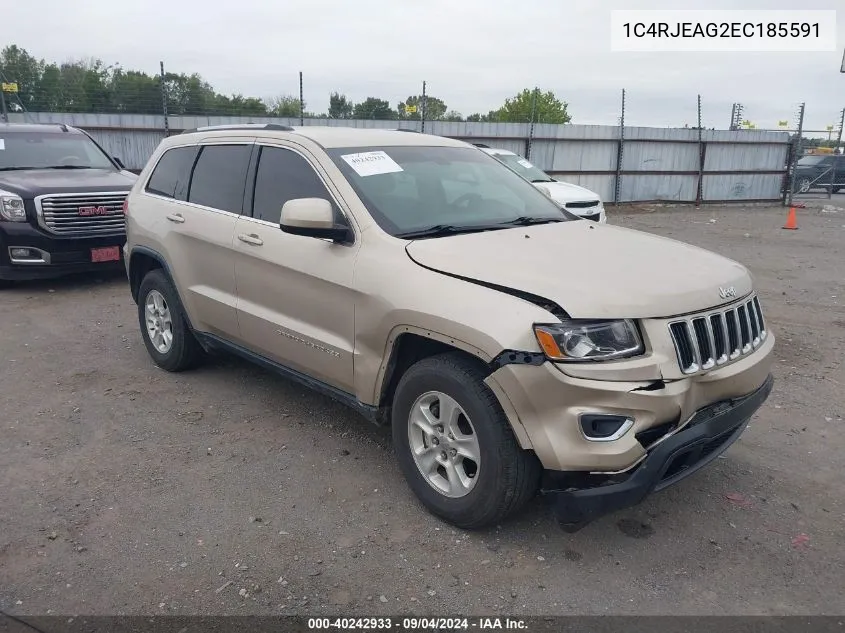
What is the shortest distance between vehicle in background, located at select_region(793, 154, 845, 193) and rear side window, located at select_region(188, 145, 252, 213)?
23434mm

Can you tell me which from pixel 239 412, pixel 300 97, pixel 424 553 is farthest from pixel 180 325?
pixel 300 97

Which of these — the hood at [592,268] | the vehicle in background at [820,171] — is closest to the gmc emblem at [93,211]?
the hood at [592,268]

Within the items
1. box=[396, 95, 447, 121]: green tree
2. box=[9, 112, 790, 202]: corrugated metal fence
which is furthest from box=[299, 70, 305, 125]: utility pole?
box=[396, 95, 447, 121]: green tree

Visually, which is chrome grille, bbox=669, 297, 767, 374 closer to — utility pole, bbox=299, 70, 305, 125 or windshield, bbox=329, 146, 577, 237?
windshield, bbox=329, 146, 577, 237

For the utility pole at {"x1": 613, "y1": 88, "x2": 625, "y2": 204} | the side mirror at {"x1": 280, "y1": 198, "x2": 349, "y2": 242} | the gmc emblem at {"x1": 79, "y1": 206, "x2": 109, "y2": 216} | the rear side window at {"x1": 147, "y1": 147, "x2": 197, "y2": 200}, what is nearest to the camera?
the side mirror at {"x1": 280, "y1": 198, "x2": 349, "y2": 242}

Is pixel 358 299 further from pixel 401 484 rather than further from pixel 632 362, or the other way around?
pixel 632 362

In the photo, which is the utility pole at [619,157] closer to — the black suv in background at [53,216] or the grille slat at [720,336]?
the black suv in background at [53,216]

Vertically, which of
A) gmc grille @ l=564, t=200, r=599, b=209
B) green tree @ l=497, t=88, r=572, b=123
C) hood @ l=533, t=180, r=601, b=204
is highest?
green tree @ l=497, t=88, r=572, b=123

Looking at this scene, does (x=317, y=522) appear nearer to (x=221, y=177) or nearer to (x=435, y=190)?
(x=435, y=190)

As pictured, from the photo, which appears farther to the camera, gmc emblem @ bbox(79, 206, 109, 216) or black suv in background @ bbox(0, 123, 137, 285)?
gmc emblem @ bbox(79, 206, 109, 216)

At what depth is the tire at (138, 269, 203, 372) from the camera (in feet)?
17.0

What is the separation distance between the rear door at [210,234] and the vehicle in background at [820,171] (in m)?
23.5

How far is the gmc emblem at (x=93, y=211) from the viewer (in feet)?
26.7

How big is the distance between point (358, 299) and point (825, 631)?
2.44 m
